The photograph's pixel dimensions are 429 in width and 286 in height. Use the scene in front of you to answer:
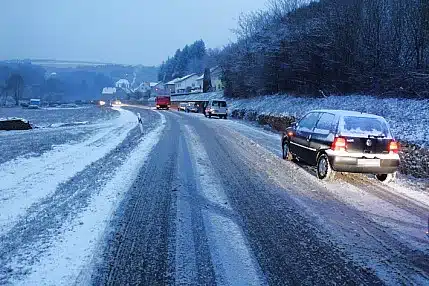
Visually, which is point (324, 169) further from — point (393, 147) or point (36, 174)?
point (36, 174)

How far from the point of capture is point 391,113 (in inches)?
723

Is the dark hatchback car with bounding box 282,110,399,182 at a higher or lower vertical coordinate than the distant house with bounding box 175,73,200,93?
lower

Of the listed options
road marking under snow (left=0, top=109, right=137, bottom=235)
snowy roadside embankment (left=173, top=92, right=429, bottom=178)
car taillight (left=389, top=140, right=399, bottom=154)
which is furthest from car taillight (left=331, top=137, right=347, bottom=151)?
road marking under snow (left=0, top=109, right=137, bottom=235)

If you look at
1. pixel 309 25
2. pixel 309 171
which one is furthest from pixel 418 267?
pixel 309 25

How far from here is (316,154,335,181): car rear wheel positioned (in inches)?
378

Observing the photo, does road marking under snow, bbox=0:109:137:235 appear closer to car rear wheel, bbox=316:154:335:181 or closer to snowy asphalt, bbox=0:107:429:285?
snowy asphalt, bbox=0:107:429:285

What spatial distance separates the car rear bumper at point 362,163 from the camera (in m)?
9.35

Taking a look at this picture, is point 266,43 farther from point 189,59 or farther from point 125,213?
point 189,59

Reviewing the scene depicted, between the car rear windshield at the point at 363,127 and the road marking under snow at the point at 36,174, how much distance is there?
656 centimetres

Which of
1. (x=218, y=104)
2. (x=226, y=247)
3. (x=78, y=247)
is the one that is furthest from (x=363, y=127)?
(x=218, y=104)

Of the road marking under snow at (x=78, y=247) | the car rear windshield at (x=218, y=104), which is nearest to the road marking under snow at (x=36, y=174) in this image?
the road marking under snow at (x=78, y=247)

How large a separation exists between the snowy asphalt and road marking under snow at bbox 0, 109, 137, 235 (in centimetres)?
23

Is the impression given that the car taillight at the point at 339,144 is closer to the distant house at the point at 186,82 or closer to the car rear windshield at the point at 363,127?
the car rear windshield at the point at 363,127

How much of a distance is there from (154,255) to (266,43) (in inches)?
1398
